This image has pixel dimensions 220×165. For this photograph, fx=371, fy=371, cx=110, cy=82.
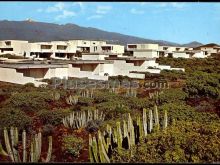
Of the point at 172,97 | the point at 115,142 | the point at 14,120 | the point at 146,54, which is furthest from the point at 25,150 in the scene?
the point at 146,54

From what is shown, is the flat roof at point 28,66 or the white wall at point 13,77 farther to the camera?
the flat roof at point 28,66

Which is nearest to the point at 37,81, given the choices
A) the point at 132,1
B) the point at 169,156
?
the point at 169,156

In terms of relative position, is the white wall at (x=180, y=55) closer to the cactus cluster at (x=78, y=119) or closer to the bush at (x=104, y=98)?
the bush at (x=104, y=98)

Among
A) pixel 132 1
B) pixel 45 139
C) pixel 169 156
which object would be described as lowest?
pixel 45 139

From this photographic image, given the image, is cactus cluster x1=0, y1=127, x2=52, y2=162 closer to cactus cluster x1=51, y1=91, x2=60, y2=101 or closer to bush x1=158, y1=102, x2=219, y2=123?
bush x1=158, y1=102, x2=219, y2=123

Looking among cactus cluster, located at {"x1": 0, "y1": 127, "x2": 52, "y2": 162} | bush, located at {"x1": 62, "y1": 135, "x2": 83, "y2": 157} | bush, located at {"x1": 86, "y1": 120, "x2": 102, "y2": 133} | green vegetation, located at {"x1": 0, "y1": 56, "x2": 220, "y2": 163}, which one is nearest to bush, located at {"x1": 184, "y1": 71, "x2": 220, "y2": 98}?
green vegetation, located at {"x1": 0, "y1": 56, "x2": 220, "y2": 163}

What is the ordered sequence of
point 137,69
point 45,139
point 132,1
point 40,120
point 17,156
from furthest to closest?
point 137,69
point 40,120
point 45,139
point 17,156
point 132,1

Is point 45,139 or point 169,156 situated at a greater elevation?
point 169,156

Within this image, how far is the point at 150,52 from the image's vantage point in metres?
51.5

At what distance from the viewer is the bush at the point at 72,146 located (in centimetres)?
979

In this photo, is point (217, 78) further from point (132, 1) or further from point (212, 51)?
point (212, 51)

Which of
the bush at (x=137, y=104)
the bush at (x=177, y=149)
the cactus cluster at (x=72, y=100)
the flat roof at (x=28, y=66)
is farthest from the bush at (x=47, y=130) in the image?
the flat roof at (x=28, y=66)

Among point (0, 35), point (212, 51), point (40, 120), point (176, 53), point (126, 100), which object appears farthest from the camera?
point (0, 35)

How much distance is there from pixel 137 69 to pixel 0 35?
5671 inches
